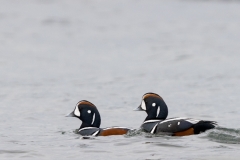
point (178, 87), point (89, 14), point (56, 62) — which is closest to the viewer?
point (178, 87)

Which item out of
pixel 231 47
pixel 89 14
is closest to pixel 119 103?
pixel 231 47

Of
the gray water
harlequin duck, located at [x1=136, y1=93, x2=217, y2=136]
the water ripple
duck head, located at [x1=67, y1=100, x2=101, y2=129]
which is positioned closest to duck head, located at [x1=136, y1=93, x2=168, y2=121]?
harlequin duck, located at [x1=136, y1=93, x2=217, y2=136]

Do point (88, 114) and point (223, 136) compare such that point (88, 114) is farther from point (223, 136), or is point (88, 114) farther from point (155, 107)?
point (223, 136)

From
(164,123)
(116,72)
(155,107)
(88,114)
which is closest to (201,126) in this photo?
(164,123)

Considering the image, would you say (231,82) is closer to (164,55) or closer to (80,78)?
(80,78)

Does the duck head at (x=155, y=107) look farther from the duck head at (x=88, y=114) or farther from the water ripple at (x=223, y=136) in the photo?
the water ripple at (x=223, y=136)

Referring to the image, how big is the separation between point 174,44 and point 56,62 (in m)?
7.88

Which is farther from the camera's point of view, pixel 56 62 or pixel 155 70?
pixel 56 62

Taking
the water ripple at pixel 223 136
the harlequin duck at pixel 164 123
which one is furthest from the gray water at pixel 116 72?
the harlequin duck at pixel 164 123

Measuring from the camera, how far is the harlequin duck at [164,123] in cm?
1345

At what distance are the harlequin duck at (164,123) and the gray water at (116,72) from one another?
0.15 meters

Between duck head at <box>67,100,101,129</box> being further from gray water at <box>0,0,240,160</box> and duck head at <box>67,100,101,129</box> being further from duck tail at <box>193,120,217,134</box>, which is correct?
duck tail at <box>193,120,217,134</box>

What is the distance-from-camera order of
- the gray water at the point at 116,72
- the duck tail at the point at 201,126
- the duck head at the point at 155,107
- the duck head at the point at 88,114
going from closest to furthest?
the gray water at the point at 116,72 < the duck tail at the point at 201,126 < the duck head at the point at 155,107 < the duck head at the point at 88,114

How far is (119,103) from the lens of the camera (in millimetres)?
20297
